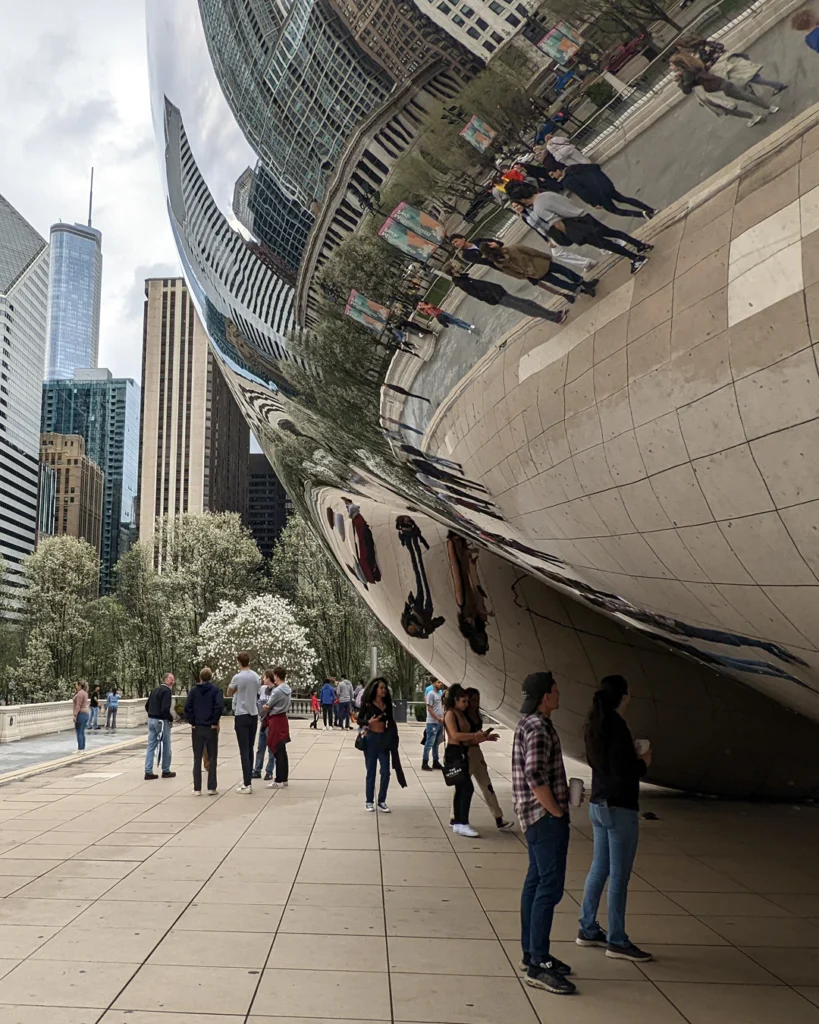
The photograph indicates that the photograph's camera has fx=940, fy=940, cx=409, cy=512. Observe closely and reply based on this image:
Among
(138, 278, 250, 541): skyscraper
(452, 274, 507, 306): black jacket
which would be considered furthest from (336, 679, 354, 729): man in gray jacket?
(138, 278, 250, 541): skyscraper

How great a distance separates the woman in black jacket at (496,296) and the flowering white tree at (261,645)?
2915 centimetres

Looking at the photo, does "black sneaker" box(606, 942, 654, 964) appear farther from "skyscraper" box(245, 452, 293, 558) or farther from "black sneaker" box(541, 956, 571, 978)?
"skyscraper" box(245, 452, 293, 558)

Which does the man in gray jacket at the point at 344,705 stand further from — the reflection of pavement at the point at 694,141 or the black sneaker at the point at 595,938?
the reflection of pavement at the point at 694,141

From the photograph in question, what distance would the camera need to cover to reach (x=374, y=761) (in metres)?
9.56

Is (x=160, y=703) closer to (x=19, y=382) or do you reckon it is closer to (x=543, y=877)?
(x=543, y=877)

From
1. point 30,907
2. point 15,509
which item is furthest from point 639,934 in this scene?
point 15,509

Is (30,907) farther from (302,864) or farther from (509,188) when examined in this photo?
(509,188)

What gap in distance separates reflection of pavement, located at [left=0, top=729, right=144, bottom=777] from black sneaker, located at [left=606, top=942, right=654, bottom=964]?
11.1 m

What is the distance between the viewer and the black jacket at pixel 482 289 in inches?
134

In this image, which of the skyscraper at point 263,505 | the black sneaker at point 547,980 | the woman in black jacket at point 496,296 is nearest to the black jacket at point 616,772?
the black sneaker at point 547,980

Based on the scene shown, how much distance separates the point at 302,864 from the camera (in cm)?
695

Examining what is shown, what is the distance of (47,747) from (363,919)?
49.9 ft

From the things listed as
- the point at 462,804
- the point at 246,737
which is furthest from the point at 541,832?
the point at 246,737

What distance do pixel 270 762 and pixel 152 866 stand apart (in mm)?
6016
